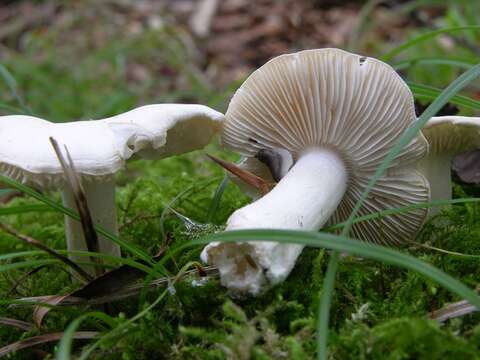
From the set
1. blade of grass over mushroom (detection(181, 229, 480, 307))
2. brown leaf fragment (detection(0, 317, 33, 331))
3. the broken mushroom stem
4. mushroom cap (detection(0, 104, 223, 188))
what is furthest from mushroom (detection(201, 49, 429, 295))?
brown leaf fragment (detection(0, 317, 33, 331))

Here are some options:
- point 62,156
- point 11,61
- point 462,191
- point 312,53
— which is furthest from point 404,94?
point 11,61

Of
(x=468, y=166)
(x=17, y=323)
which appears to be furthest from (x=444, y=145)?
(x=17, y=323)

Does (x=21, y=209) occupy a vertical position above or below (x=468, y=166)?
above

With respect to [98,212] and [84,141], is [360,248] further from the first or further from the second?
[98,212]

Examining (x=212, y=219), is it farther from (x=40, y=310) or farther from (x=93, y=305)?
(x=40, y=310)

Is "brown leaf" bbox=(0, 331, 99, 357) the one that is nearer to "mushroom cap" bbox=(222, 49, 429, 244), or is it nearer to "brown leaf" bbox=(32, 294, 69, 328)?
"brown leaf" bbox=(32, 294, 69, 328)

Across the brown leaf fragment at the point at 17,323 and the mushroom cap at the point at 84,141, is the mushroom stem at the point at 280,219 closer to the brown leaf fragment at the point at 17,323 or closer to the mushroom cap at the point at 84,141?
the mushroom cap at the point at 84,141

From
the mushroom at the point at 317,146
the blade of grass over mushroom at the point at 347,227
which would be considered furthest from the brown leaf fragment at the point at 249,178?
the blade of grass over mushroom at the point at 347,227
